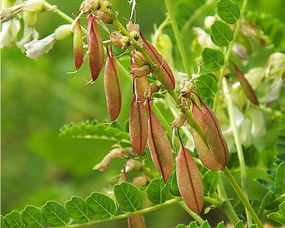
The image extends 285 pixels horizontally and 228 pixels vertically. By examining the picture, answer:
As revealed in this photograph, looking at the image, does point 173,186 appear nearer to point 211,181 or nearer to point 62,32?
point 211,181

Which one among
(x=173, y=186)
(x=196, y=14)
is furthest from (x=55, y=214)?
(x=196, y=14)

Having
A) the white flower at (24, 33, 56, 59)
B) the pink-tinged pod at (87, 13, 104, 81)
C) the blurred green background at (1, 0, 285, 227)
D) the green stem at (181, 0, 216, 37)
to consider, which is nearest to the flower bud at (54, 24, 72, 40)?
the white flower at (24, 33, 56, 59)

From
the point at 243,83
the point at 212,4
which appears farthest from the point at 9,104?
the point at 243,83

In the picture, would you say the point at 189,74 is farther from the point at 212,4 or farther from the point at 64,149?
the point at 64,149

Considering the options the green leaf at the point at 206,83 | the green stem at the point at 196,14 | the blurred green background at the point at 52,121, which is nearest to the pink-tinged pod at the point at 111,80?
the green leaf at the point at 206,83

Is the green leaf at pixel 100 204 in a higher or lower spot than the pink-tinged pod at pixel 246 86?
lower

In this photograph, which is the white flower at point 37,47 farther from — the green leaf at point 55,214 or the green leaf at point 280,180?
the green leaf at point 280,180
